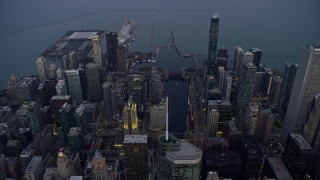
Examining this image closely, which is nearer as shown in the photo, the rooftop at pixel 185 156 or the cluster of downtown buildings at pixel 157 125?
the rooftop at pixel 185 156

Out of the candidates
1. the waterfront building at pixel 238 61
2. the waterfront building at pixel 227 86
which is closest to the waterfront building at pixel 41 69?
the waterfront building at pixel 227 86

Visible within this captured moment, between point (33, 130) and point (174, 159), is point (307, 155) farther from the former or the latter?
point (33, 130)

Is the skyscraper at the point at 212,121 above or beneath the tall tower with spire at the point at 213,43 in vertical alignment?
beneath

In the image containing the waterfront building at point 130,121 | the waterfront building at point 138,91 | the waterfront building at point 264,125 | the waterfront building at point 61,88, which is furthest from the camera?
the waterfront building at point 61,88

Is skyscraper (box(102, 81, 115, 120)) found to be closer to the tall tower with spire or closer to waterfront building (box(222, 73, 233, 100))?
waterfront building (box(222, 73, 233, 100))

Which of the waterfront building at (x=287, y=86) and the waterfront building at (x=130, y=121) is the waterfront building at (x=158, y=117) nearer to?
the waterfront building at (x=130, y=121)

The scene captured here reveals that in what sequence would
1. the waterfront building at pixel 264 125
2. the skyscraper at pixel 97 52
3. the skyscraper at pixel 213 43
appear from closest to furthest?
the waterfront building at pixel 264 125, the skyscraper at pixel 213 43, the skyscraper at pixel 97 52

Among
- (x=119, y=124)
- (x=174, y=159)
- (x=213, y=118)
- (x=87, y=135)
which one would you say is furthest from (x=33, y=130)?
(x=174, y=159)

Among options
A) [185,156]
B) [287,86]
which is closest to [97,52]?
[287,86]
